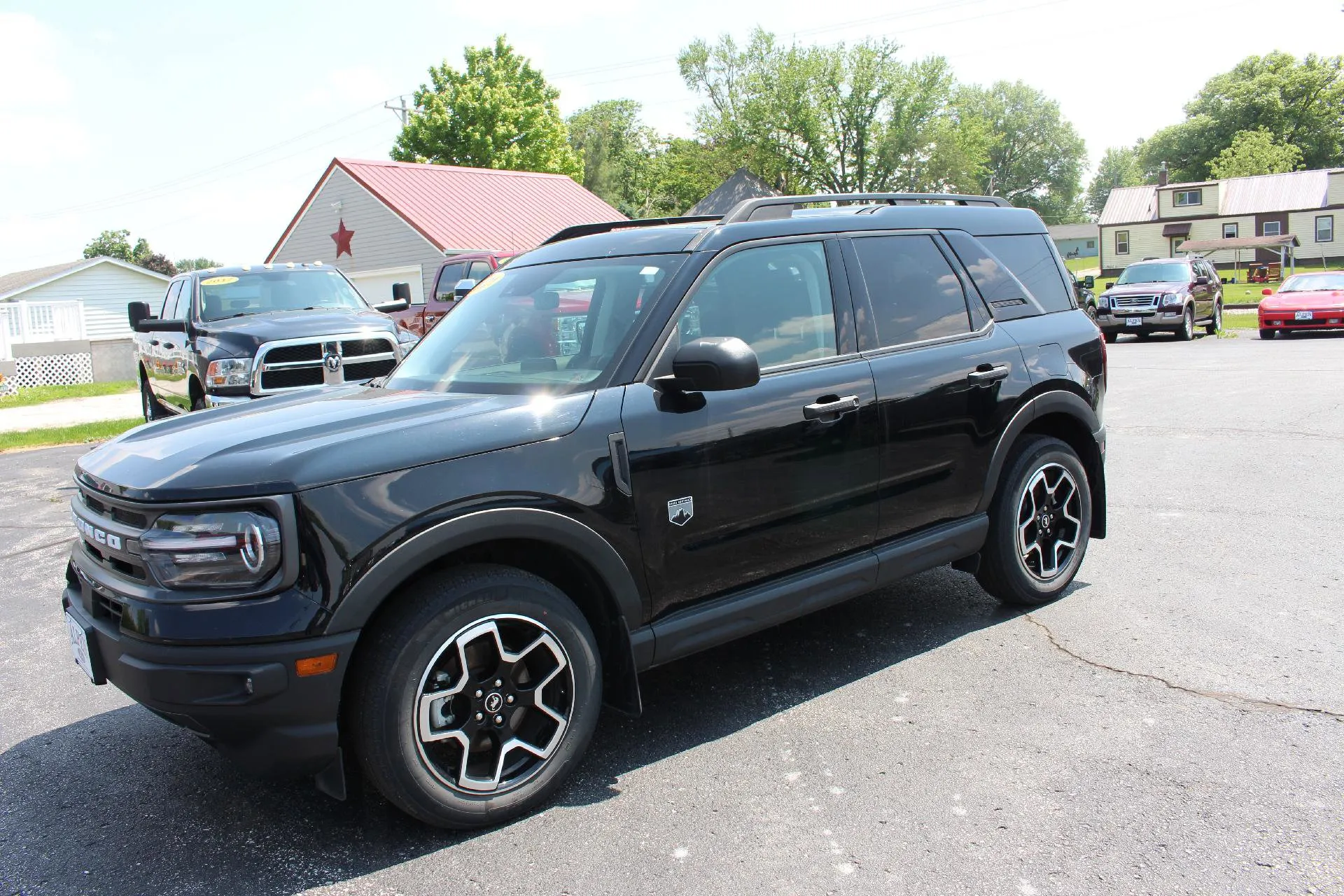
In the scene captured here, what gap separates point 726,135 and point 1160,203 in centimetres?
2929

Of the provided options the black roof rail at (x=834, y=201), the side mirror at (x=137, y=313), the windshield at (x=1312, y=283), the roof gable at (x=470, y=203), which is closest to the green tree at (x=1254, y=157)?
the roof gable at (x=470, y=203)

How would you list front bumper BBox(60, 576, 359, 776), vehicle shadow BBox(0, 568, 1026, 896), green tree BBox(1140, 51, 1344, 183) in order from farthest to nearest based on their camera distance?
green tree BBox(1140, 51, 1344, 183), vehicle shadow BBox(0, 568, 1026, 896), front bumper BBox(60, 576, 359, 776)

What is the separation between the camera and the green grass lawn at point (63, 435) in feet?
43.4

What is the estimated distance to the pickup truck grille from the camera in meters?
9.22

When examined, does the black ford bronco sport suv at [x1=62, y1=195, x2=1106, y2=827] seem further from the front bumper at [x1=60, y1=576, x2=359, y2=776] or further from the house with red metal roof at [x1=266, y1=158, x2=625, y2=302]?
the house with red metal roof at [x1=266, y1=158, x2=625, y2=302]

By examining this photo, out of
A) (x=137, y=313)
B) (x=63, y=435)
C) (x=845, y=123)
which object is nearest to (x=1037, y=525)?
(x=137, y=313)

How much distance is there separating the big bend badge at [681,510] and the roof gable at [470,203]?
27.9 meters

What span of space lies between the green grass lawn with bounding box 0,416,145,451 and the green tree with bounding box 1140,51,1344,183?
9183cm

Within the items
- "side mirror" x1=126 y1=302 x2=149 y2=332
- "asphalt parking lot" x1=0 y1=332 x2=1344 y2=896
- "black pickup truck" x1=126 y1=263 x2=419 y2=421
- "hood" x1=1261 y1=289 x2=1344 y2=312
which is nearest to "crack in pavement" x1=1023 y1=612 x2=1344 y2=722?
"asphalt parking lot" x1=0 y1=332 x2=1344 y2=896

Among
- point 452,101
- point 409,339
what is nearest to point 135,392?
point 409,339

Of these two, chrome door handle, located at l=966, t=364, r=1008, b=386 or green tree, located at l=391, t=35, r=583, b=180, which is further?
green tree, located at l=391, t=35, r=583, b=180

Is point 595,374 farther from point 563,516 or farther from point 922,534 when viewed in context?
point 922,534

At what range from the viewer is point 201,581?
2.82 meters

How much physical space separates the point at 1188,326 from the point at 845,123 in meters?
47.3
